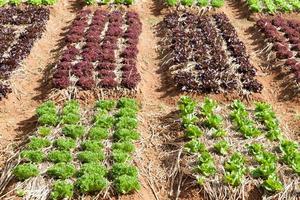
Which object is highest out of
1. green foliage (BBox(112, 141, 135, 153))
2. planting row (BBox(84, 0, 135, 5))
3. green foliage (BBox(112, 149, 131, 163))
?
green foliage (BBox(112, 149, 131, 163))

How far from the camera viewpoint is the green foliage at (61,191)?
38.1 feet

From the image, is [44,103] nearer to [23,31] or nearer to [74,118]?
[74,118]

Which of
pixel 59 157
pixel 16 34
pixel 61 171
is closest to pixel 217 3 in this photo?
pixel 16 34

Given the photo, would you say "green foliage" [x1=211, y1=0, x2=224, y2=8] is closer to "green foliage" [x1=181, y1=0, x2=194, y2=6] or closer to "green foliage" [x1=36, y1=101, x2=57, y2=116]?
"green foliage" [x1=181, y1=0, x2=194, y2=6]

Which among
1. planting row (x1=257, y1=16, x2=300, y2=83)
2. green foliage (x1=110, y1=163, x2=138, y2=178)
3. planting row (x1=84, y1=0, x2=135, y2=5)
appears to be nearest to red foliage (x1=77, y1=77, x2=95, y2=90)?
green foliage (x1=110, y1=163, x2=138, y2=178)

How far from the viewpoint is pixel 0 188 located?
1236cm

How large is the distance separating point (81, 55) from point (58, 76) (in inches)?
79.2

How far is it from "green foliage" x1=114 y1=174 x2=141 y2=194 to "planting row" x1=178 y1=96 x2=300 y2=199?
170 cm

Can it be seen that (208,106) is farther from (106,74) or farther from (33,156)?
(33,156)

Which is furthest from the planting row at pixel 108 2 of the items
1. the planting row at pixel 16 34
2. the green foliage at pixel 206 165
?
A: the green foliage at pixel 206 165

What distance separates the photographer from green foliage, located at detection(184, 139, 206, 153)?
1336 cm

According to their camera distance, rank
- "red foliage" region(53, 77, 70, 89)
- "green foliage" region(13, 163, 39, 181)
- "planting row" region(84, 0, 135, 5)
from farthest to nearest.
Result: "planting row" region(84, 0, 135, 5) → "red foliage" region(53, 77, 70, 89) → "green foliage" region(13, 163, 39, 181)

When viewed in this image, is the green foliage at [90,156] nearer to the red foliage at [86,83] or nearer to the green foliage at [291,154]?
the red foliage at [86,83]

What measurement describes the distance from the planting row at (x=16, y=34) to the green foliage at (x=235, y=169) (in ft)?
28.0
